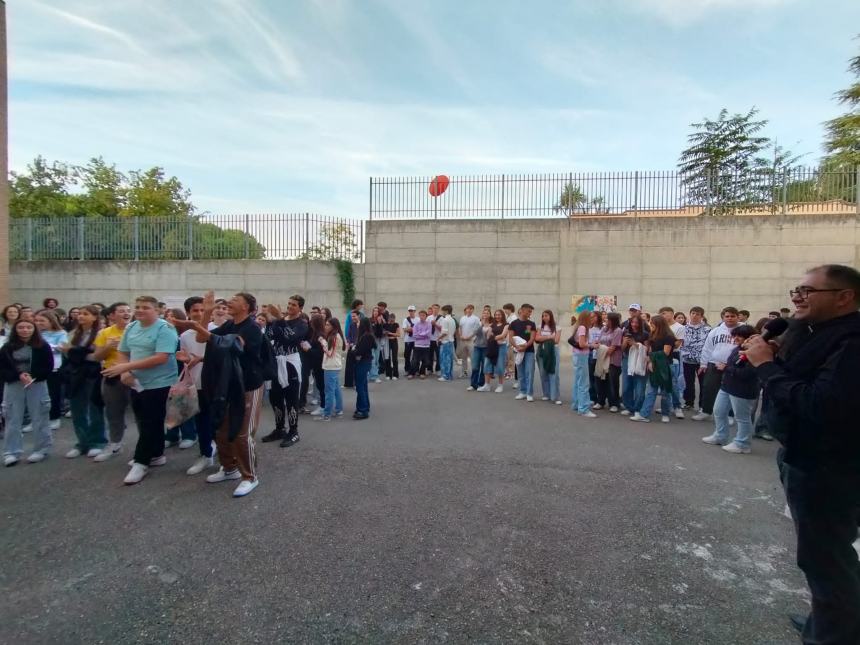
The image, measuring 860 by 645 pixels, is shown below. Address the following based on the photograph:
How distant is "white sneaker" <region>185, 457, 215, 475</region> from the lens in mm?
5352

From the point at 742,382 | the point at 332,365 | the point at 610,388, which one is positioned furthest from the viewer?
the point at 610,388

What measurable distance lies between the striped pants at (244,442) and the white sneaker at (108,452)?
5.60ft

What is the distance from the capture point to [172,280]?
54.7 feet

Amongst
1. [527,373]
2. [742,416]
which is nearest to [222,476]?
[527,373]

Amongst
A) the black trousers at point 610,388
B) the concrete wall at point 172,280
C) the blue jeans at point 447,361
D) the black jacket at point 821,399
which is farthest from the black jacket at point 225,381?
the concrete wall at point 172,280

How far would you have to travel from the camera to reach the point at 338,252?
650 inches

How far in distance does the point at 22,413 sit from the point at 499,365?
7.78 metres

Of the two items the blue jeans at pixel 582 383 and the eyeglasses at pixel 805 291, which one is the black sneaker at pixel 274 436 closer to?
the blue jeans at pixel 582 383

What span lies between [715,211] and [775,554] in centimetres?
1362

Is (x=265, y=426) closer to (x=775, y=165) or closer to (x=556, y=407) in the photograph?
(x=556, y=407)

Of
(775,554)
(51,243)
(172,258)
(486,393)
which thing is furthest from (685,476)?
(51,243)

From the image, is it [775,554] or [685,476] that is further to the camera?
[685,476]

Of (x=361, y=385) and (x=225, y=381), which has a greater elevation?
(x=225, y=381)

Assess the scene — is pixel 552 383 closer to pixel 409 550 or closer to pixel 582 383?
pixel 582 383
